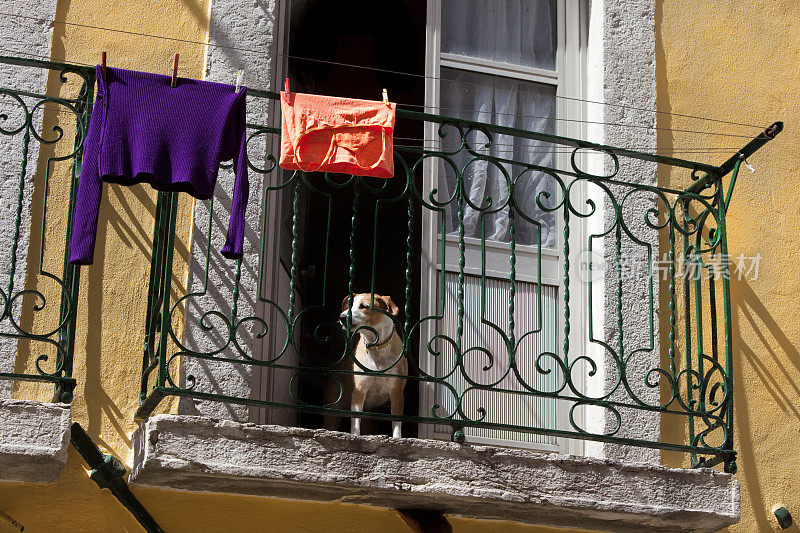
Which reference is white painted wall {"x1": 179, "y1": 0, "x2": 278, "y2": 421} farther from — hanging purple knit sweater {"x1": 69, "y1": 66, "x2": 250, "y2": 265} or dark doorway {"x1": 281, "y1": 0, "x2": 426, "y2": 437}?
dark doorway {"x1": 281, "y1": 0, "x2": 426, "y2": 437}

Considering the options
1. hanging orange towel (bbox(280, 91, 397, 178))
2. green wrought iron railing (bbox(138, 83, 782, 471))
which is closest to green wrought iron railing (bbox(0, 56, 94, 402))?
green wrought iron railing (bbox(138, 83, 782, 471))

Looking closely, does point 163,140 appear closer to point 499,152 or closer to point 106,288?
point 106,288

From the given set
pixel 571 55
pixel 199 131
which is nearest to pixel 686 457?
pixel 571 55

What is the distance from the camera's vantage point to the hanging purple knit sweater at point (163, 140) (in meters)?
4.54

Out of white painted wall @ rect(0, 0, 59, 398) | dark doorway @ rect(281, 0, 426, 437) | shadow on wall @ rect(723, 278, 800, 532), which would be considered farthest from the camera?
dark doorway @ rect(281, 0, 426, 437)

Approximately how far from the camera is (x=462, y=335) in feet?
18.3

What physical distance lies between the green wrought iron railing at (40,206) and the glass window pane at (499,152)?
1.73m

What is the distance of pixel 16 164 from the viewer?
206 inches

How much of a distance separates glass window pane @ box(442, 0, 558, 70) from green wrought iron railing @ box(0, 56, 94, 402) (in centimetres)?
189

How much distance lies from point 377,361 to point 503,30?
1889mm

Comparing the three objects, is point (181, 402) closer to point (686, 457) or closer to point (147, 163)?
point (147, 163)

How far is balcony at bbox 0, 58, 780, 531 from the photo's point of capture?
15.5ft

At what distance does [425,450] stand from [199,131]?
4.90 feet

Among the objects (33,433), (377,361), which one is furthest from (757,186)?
(33,433)
